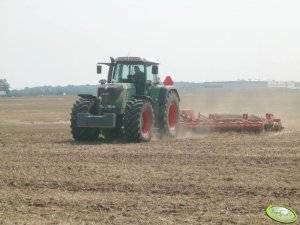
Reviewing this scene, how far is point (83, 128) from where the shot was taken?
14.9 metres

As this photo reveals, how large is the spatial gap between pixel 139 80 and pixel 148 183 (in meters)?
7.72

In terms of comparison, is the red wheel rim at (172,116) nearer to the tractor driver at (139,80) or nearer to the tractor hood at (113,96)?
the tractor driver at (139,80)

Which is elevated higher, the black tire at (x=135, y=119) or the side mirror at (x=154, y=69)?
the side mirror at (x=154, y=69)

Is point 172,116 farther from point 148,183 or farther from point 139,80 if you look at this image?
point 148,183

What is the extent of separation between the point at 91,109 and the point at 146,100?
160cm

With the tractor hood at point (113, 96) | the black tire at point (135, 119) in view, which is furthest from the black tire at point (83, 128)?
the black tire at point (135, 119)

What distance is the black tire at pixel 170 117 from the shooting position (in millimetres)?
15898

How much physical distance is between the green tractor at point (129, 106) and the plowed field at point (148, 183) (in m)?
1.14

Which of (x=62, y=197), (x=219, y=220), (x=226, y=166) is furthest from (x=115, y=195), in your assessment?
(x=226, y=166)

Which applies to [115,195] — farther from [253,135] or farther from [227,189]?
[253,135]

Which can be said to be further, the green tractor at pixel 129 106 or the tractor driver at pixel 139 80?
the tractor driver at pixel 139 80

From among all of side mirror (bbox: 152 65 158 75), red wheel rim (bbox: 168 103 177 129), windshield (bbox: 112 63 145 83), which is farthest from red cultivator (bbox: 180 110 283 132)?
windshield (bbox: 112 63 145 83)

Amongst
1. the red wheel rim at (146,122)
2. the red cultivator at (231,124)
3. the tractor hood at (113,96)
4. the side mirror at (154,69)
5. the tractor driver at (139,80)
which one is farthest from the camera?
the red cultivator at (231,124)

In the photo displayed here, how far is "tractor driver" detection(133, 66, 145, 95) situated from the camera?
615 inches
